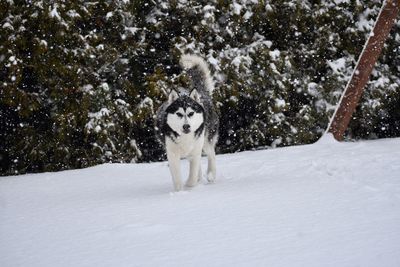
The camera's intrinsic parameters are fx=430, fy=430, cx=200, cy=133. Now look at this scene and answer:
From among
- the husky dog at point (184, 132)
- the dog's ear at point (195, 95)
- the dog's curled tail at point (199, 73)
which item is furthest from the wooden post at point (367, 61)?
the dog's ear at point (195, 95)

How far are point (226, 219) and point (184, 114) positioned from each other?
2112 millimetres

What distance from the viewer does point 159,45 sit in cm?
1066

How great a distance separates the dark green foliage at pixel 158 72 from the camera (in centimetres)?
895

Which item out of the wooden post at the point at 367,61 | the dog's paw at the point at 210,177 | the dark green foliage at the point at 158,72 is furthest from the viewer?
the dark green foliage at the point at 158,72

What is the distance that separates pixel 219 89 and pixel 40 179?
179 inches

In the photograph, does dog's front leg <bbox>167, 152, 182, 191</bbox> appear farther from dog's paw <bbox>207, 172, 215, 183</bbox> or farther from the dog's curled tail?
the dog's curled tail

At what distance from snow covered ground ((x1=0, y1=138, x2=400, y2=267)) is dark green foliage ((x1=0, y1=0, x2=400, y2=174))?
3.18 metres

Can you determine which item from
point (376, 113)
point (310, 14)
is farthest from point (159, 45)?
point (376, 113)

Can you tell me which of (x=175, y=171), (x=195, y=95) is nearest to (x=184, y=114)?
(x=195, y=95)

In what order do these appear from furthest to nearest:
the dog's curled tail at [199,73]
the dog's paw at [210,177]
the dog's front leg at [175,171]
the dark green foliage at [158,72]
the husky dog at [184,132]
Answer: the dark green foliage at [158,72]
the dog's curled tail at [199,73]
the dog's paw at [210,177]
the husky dog at [184,132]
the dog's front leg at [175,171]

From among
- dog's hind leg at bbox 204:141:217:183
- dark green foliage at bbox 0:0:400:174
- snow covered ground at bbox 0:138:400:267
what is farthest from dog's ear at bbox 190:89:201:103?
dark green foliage at bbox 0:0:400:174

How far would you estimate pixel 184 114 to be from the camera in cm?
545

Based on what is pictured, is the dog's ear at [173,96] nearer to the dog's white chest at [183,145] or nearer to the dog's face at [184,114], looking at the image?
the dog's face at [184,114]

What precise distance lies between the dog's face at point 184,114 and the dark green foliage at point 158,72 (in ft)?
12.7
